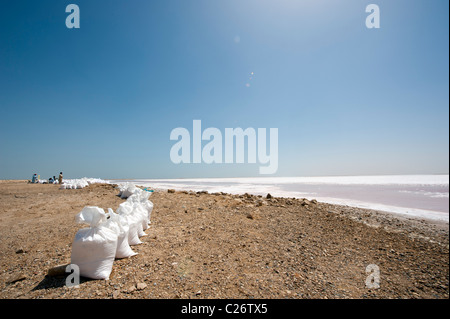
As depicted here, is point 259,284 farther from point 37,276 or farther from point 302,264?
point 37,276

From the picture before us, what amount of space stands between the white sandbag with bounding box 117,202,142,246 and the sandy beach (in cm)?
13

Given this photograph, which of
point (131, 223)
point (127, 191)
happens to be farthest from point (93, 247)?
point (127, 191)

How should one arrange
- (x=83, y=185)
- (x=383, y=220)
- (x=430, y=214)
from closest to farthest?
(x=383, y=220), (x=430, y=214), (x=83, y=185)

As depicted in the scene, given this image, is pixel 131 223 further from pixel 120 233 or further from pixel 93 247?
pixel 93 247

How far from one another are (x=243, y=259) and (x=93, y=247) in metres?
2.22

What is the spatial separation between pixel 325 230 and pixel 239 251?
8.79 feet

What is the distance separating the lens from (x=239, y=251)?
3547 mm

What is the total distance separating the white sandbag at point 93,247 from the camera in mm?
2486

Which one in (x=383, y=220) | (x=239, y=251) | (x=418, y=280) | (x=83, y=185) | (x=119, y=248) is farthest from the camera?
(x=83, y=185)

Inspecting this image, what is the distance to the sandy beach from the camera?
7.99 ft

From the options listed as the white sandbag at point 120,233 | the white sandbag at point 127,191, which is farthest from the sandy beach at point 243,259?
the white sandbag at point 127,191

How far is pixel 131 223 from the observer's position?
3.48m

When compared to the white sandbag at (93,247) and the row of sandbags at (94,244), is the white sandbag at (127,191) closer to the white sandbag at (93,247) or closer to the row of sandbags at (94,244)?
the row of sandbags at (94,244)
